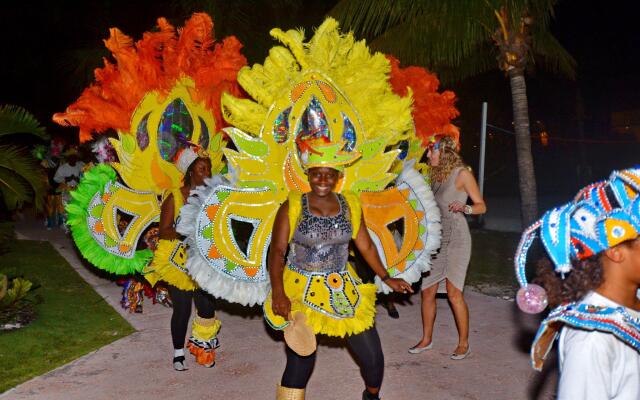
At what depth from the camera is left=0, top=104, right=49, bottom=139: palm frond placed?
693 centimetres

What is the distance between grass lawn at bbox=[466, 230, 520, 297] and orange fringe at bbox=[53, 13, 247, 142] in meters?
4.40

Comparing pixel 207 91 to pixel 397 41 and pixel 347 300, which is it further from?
pixel 397 41

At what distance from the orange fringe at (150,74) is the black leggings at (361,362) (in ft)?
9.67

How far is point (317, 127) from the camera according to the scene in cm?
464

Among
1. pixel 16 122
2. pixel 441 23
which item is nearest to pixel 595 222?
pixel 16 122

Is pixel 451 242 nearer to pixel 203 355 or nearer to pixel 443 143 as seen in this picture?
pixel 443 143

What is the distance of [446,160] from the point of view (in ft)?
18.6

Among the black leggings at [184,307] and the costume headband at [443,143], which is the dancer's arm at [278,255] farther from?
the costume headband at [443,143]

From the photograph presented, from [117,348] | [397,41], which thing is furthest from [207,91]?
[397,41]

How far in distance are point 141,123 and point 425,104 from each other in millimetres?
3369

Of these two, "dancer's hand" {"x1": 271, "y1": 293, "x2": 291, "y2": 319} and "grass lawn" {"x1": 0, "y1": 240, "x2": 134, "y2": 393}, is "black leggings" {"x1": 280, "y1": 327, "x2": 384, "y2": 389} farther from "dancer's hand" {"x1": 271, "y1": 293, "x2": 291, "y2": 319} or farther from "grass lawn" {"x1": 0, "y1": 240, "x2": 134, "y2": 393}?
"grass lawn" {"x1": 0, "y1": 240, "x2": 134, "y2": 393}

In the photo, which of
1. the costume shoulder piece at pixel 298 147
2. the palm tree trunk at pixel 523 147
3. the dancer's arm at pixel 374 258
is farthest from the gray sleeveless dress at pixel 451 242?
the palm tree trunk at pixel 523 147

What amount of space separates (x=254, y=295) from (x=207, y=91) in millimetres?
2585

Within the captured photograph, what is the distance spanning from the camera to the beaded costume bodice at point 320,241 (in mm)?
4082
